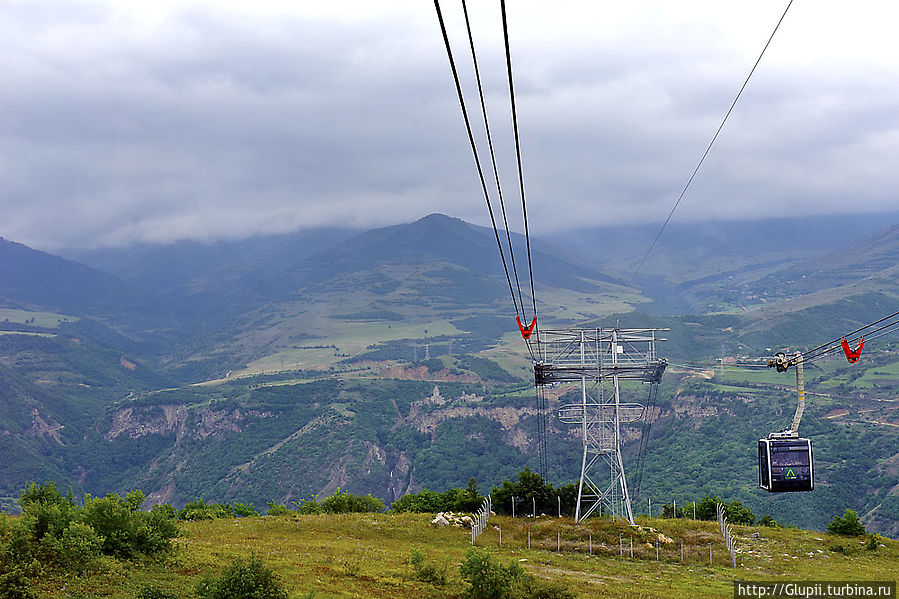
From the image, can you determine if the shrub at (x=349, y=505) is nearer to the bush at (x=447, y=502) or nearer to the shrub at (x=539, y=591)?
the bush at (x=447, y=502)

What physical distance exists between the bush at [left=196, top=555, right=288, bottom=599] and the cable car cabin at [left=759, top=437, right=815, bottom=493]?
2211cm

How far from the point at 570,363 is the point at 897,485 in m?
110

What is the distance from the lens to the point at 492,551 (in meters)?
42.4

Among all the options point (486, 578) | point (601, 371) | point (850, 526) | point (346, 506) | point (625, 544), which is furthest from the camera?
point (346, 506)

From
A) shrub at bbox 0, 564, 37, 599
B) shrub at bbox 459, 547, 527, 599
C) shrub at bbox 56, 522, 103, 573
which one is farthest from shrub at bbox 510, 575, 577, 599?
shrub at bbox 0, 564, 37, 599

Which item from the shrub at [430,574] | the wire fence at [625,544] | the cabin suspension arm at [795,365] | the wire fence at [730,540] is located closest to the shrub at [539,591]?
the shrub at [430,574]

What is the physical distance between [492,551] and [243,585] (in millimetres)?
22416

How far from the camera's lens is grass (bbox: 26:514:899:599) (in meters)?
28.2

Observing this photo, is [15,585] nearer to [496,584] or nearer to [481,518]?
[496,584]

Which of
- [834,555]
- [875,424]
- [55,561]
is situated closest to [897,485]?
[875,424]

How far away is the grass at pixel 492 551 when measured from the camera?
92.6 feet

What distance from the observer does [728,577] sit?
124 feet

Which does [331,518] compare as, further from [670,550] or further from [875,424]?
[875,424]

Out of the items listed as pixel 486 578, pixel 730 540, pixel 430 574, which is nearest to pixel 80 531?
pixel 430 574
